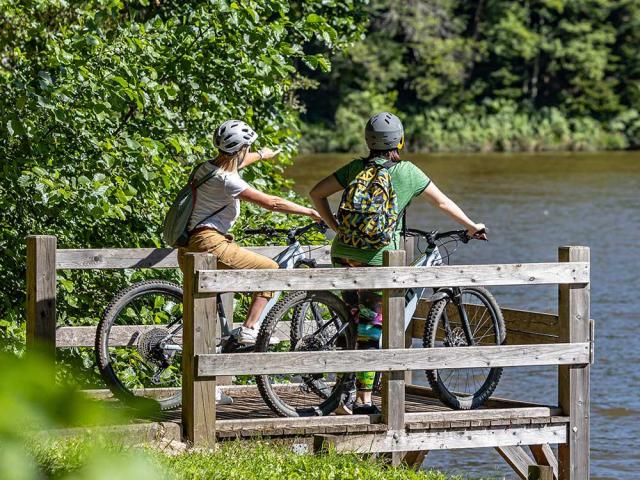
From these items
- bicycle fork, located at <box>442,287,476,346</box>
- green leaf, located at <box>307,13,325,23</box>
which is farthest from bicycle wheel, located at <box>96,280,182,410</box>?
green leaf, located at <box>307,13,325,23</box>

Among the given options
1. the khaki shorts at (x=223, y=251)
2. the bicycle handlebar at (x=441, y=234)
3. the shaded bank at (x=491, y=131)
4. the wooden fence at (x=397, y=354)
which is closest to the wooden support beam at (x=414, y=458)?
the wooden fence at (x=397, y=354)

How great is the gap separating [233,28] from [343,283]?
3.57 m

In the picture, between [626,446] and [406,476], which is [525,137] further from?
[406,476]

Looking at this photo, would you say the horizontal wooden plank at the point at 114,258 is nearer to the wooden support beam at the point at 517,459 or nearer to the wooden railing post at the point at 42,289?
the wooden railing post at the point at 42,289

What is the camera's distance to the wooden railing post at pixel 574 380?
6707mm

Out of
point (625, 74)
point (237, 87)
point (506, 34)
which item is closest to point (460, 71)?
point (506, 34)

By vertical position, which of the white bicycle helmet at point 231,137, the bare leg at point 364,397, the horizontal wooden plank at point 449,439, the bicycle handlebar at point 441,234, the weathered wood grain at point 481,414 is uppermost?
the white bicycle helmet at point 231,137

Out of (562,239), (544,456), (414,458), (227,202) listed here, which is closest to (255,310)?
(227,202)

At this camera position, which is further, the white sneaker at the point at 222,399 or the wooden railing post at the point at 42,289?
the white sneaker at the point at 222,399

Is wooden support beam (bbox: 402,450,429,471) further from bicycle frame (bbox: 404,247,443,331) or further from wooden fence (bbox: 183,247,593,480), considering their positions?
bicycle frame (bbox: 404,247,443,331)

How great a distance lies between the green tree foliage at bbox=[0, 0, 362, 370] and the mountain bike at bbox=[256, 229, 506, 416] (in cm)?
193

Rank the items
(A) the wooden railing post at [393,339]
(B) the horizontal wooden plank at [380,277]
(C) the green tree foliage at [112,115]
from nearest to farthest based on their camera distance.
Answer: (B) the horizontal wooden plank at [380,277], (A) the wooden railing post at [393,339], (C) the green tree foliage at [112,115]

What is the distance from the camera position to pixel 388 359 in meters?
6.21

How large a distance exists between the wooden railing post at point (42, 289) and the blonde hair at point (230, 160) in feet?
3.16
